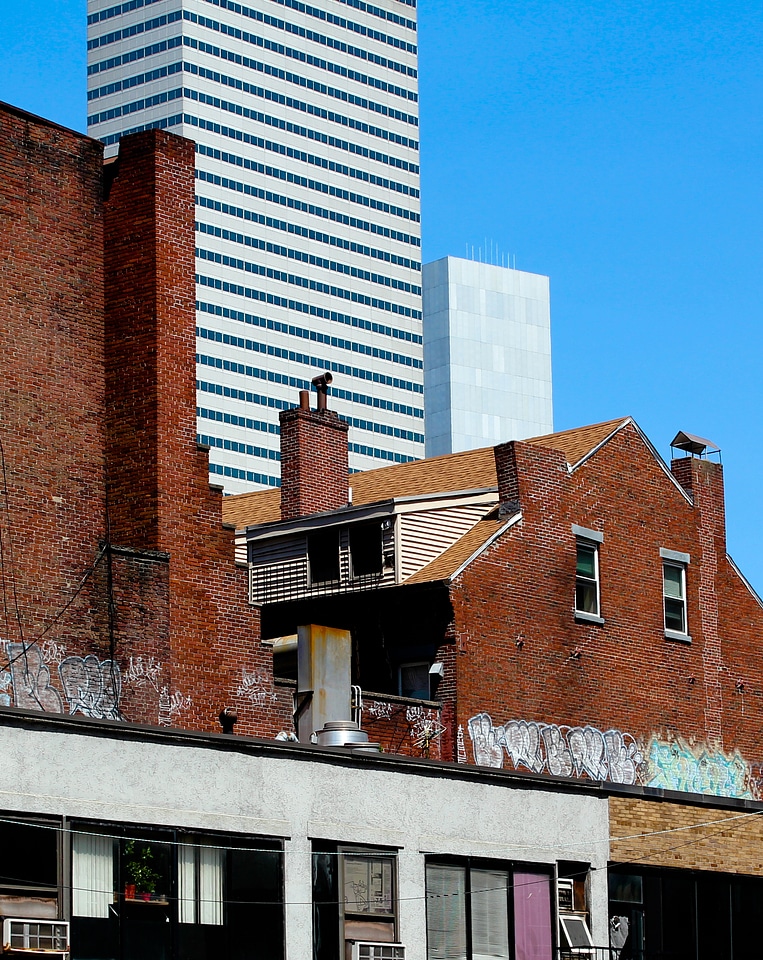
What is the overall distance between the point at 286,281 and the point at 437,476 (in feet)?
479

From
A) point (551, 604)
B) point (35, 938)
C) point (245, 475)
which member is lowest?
point (35, 938)

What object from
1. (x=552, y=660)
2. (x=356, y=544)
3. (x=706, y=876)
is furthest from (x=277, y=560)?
(x=706, y=876)

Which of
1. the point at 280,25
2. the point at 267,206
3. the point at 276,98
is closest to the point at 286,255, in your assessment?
the point at 267,206

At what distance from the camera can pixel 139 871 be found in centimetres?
2195

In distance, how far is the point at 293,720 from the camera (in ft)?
105

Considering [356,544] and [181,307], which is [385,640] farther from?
[181,307]

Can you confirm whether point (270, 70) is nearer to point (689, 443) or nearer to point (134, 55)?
point (134, 55)

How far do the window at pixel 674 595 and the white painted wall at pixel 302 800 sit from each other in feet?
41.8


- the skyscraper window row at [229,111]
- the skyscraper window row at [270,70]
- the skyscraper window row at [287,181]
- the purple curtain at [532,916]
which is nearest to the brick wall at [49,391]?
the purple curtain at [532,916]

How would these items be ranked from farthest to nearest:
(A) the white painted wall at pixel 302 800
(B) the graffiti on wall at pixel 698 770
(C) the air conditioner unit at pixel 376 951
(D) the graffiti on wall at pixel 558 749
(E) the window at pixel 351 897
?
(B) the graffiti on wall at pixel 698 770, (D) the graffiti on wall at pixel 558 749, (C) the air conditioner unit at pixel 376 951, (E) the window at pixel 351 897, (A) the white painted wall at pixel 302 800

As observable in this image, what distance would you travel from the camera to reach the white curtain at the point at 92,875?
21328 millimetres

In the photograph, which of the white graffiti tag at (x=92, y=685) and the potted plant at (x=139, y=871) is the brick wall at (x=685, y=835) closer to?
the white graffiti tag at (x=92, y=685)

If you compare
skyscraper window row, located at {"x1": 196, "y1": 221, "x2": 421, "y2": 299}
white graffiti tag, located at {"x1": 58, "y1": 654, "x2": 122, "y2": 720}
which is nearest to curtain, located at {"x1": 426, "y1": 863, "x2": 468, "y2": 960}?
white graffiti tag, located at {"x1": 58, "y1": 654, "x2": 122, "y2": 720}

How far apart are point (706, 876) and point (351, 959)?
816 cm
